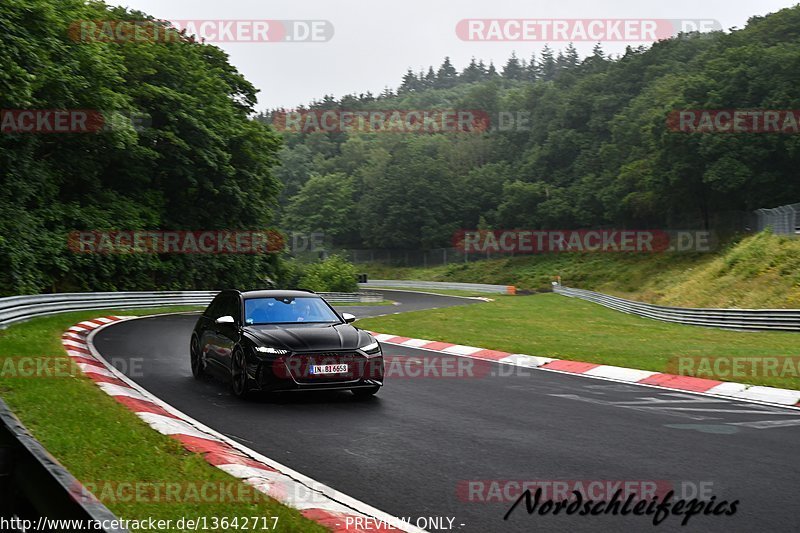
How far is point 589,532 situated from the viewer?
5215 millimetres

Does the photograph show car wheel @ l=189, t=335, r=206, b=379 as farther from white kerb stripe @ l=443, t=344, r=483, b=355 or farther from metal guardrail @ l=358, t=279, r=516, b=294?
metal guardrail @ l=358, t=279, r=516, b=294

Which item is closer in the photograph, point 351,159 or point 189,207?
point 189,207

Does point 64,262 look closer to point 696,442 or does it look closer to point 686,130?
point 696,442

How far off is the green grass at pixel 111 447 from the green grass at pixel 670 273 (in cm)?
2848

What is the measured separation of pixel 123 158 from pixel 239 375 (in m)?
37.6

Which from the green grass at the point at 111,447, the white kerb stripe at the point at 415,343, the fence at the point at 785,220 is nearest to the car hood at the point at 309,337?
the green grass at the point at 111,447

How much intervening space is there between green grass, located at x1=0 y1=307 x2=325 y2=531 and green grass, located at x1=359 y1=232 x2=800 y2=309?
28480mm

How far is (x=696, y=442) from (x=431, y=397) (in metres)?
4.09

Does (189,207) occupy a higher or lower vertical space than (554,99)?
lower

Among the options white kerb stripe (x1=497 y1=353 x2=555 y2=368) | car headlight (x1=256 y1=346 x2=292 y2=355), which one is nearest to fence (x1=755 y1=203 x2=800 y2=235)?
white kerb stripe (x1=497 y1=353 x2=555 y2=368)

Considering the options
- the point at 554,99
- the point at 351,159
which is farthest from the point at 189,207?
the point at 351,159

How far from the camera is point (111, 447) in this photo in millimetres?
6973

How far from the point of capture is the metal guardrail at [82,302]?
75.2 ft

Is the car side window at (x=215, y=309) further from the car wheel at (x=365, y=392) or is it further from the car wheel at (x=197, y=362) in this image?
the car wheel at (x=365, y=392)
